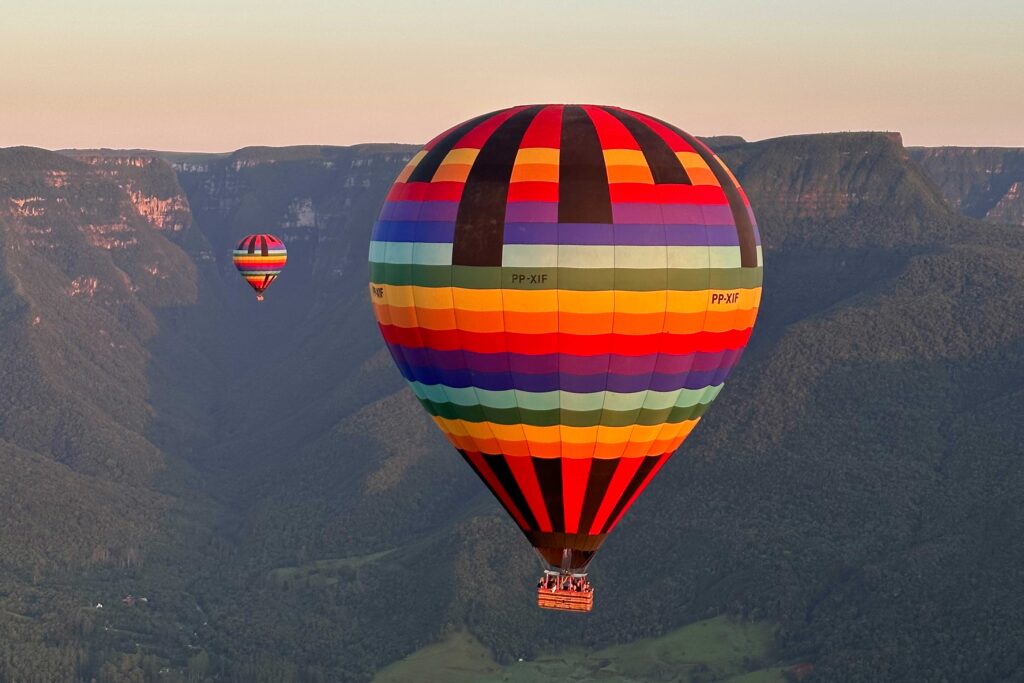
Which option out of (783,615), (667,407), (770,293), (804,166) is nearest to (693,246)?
(667,407)

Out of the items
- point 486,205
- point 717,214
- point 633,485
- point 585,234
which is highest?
point 717,214

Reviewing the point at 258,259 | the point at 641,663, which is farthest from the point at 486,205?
the point at 258,259

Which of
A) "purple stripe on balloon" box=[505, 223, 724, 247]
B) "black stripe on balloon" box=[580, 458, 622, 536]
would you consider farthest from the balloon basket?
"purple stripe on balloon" box=[505, 223, 724, 247]

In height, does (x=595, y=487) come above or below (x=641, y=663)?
above

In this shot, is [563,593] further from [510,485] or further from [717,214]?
[717,214]

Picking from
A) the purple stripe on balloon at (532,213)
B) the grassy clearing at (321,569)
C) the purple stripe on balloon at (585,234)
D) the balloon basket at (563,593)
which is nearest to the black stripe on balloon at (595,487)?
the balloon basket at (563,593)

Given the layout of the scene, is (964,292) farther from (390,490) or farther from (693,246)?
(693,246)

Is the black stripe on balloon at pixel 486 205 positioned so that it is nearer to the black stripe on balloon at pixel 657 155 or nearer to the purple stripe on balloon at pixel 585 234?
the purple stripe on balloon at pixel 585 234
